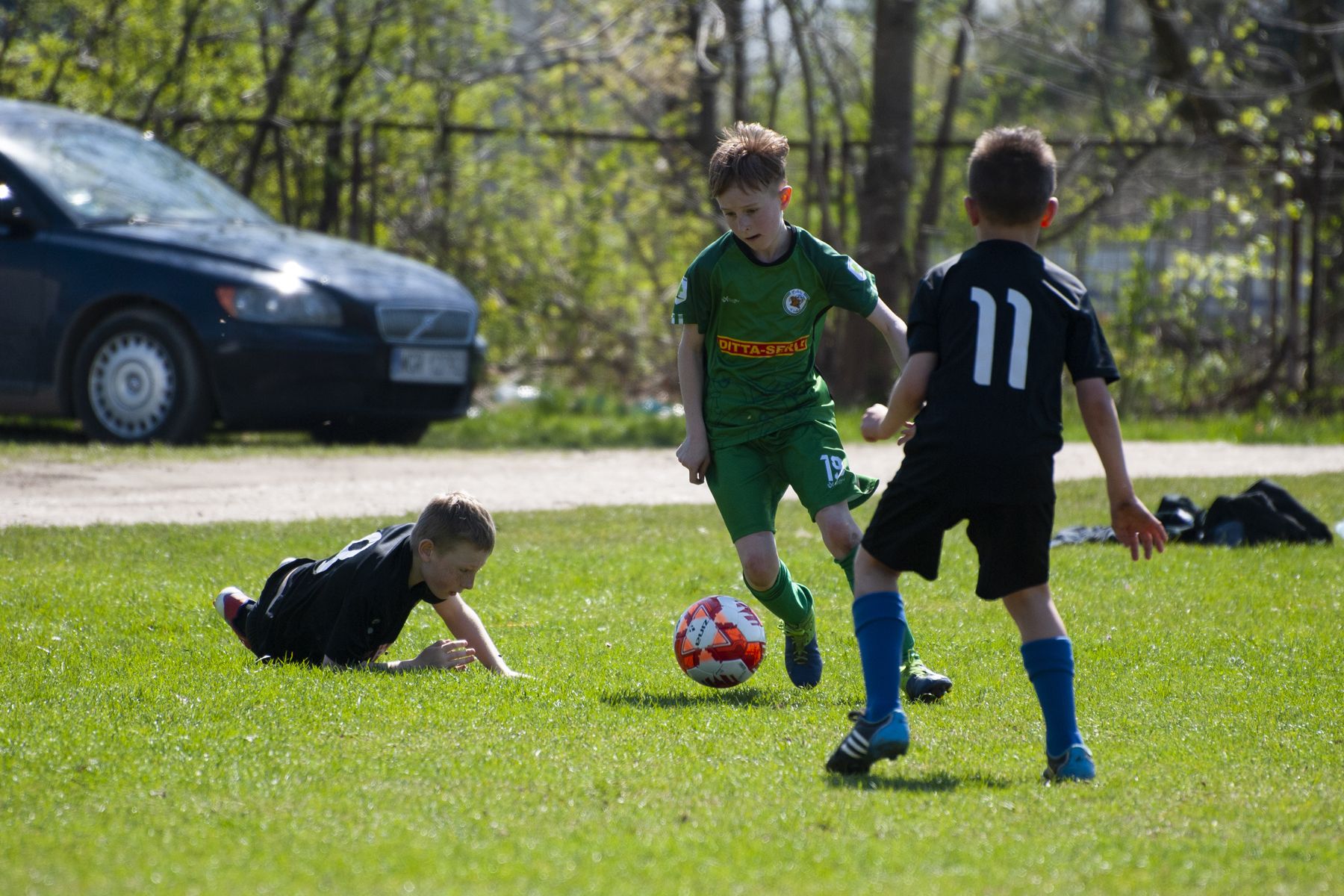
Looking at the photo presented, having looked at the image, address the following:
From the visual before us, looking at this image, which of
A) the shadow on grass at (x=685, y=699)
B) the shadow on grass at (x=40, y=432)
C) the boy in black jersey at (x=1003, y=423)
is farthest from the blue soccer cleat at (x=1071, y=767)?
the shadow on grass at (x=40, y=432)

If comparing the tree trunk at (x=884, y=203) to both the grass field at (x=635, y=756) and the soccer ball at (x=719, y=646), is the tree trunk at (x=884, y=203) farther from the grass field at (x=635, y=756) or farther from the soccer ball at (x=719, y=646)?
the soccer ball at (x=719, y=646)

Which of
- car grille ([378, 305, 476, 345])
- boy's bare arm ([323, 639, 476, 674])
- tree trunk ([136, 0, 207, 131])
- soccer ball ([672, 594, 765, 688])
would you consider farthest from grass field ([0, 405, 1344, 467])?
soccer ball ([672, 594, 765, 688])

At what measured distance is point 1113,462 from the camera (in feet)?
12.2

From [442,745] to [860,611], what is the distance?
115 centimetres

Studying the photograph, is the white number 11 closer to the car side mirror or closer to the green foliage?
the car side mirror

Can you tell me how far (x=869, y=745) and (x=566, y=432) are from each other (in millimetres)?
9510

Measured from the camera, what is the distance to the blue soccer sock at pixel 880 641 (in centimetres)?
387

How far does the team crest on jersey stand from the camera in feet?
16.2

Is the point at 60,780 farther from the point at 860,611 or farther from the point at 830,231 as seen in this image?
the point at 830,231

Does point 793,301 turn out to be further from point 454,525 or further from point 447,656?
point 447,656

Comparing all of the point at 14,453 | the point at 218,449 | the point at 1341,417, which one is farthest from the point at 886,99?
the point at 14,453

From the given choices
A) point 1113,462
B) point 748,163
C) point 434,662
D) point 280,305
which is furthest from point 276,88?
point 1113,462

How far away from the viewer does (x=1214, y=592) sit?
670cm

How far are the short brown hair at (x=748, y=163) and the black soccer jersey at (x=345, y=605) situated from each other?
1555 mm
